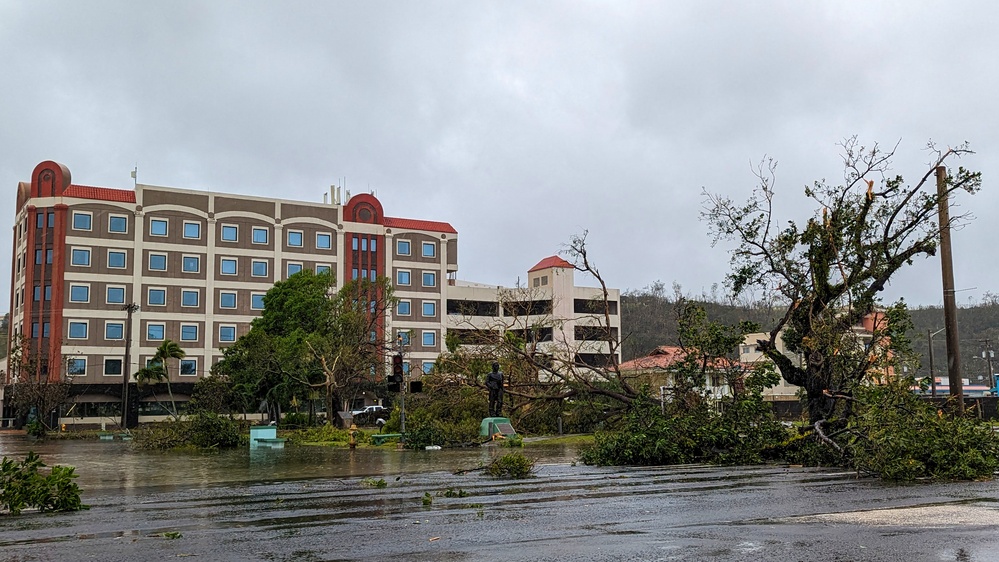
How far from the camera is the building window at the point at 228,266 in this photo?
77500mm

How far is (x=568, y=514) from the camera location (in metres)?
10.1

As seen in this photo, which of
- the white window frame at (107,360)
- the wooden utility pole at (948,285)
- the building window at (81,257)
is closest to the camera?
the wooden utility pole at (948,285)

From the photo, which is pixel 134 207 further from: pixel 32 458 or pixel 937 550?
pixel 937 550

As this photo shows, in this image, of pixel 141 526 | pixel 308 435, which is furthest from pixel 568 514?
pixel 308 435

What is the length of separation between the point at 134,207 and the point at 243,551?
2854 inches

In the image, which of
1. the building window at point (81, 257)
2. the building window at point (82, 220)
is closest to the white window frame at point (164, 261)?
the building window at point (81, 257)

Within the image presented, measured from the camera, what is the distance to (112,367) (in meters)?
72.8

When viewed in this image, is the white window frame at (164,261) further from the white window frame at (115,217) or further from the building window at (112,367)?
the building window at (112,367)

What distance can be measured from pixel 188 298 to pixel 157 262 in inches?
149

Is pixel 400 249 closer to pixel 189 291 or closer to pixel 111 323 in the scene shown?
pixel 189 291

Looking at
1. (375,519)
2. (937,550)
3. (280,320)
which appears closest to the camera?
(937,550)

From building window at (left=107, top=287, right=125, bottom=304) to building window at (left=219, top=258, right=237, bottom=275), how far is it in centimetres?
791

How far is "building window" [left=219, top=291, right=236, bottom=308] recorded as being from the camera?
77.2 m

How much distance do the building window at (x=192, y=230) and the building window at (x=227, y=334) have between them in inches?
312
